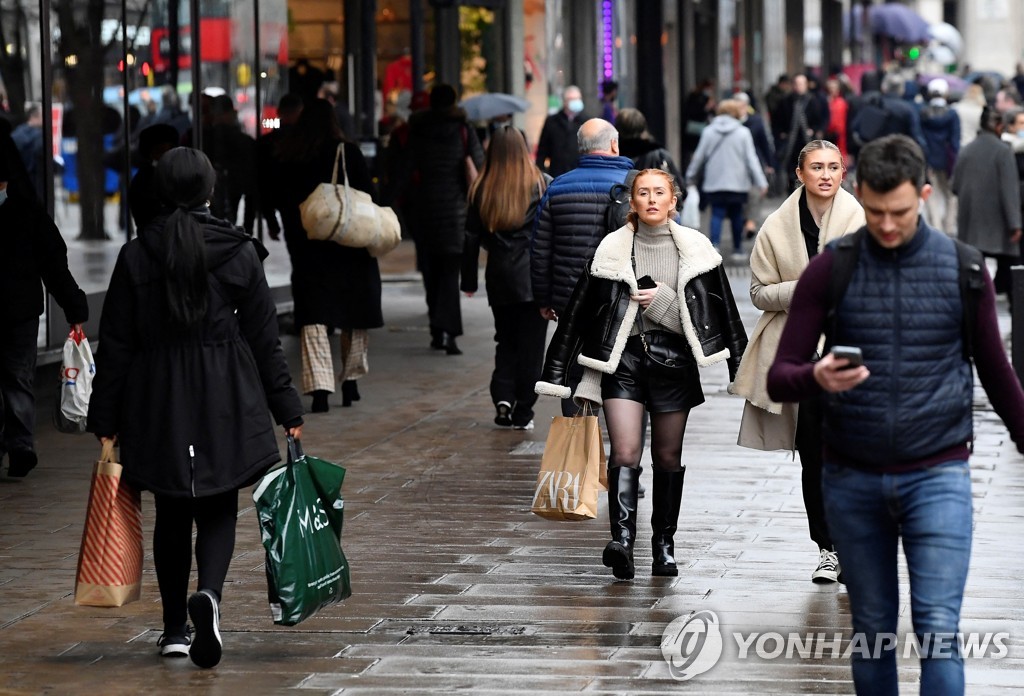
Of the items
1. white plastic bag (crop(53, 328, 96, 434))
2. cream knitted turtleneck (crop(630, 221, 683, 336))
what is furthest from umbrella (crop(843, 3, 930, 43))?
cream knitted turtleneck (crop(630, 221, 683, 336))

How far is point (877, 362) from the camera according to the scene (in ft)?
A: 14.7

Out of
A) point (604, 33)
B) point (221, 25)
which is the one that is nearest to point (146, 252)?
point (221, 25)

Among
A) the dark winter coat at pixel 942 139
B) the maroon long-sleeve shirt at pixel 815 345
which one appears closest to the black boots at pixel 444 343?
the maroon long-sleeve shirt at pixel 815 345

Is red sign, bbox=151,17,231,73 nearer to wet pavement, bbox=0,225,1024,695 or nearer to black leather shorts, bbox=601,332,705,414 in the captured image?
wet pavement, bbox=0,225,1024,695

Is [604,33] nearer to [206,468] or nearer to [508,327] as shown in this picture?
[508,327]

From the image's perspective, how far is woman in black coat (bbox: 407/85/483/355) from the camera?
1392cm

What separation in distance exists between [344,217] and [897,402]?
277 inches

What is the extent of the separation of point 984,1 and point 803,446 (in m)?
82.4

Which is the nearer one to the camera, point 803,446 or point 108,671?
point 108,671

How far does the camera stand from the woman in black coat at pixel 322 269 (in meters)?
11.4

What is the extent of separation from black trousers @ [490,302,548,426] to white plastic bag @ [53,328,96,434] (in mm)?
3006

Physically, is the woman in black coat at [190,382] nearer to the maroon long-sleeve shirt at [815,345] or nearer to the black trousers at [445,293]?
the maroon long-sleeve shirt at [815,345]

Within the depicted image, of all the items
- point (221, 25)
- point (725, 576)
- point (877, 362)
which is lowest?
point (725, 576)

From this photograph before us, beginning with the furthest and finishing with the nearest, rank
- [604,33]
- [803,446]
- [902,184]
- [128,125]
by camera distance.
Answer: [604,33] → [128,125] → [803,446] → [902,184]
